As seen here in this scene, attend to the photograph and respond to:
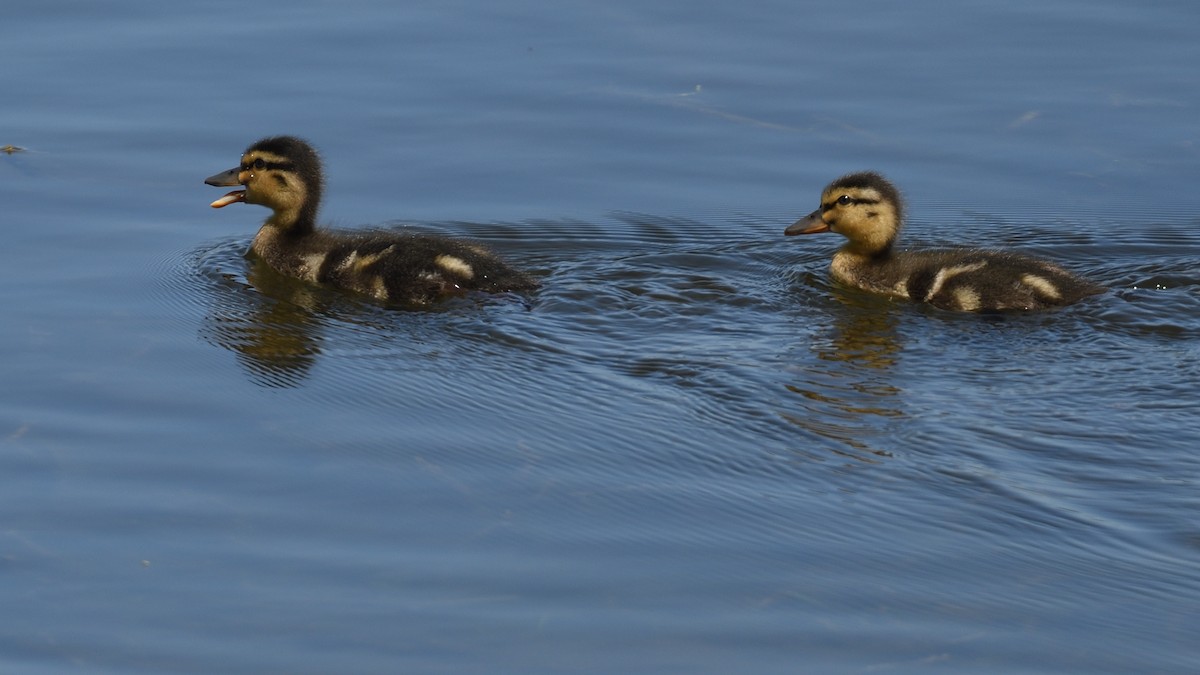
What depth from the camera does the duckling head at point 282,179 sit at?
24.6ft

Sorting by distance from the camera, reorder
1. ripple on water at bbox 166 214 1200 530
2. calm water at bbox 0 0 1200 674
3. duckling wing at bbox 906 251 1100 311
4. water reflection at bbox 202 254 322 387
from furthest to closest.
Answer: duckling wing at bbox 906 251 1100 311 < water reflection at bbox 202 254 322 387 < ripple on water at bbox 166 214 1200 530 < calm water at bbox 0 0 1200 674

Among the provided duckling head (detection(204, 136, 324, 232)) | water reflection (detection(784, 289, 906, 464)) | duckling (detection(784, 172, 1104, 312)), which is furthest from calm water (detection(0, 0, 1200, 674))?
duckling head (detection(204, 136, 324, 232))

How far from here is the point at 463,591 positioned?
14.1 feet

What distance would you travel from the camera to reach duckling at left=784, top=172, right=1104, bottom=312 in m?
6.80

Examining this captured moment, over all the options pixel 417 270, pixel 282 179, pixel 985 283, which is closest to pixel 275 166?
pixel 282 179

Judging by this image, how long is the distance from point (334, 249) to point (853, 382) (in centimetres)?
234

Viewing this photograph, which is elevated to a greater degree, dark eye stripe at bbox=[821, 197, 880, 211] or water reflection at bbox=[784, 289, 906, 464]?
dark eye stripe at bbox=[821, 197, 880, 211]

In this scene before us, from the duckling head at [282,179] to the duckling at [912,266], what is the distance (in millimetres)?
1968

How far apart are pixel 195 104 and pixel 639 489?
15.4 feet

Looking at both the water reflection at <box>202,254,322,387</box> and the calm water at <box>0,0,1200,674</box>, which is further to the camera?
the water reflection at <box>202,254,322,387</box>

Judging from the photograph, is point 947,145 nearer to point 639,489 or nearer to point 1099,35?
point 1099,35

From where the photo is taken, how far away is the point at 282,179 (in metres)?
7.57

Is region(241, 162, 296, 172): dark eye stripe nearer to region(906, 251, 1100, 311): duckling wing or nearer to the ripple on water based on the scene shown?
the ripple on water

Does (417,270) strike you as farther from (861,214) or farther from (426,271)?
(861,214)
